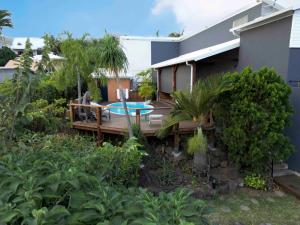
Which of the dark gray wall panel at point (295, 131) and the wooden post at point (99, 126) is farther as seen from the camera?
the wooden post at point (99, 126)

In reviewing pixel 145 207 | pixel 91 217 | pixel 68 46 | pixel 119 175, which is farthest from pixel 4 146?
pixel 68 46

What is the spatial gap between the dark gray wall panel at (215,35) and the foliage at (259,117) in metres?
7.38

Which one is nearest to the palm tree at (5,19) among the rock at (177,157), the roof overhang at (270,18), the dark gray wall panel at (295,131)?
A: the rock at (177,157)

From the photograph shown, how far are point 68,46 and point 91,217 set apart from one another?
397 inches

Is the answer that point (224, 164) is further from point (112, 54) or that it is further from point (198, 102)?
point (112, 54)

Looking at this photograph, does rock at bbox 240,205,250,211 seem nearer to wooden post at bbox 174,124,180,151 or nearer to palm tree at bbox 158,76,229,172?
palm tree at bbox 158,76,229,172

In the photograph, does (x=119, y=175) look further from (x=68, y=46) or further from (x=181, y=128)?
(x=68, y=46)

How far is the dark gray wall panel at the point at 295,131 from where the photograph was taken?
6.76 meters

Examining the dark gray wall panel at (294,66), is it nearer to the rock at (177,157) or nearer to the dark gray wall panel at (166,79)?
the rock at (177,157)

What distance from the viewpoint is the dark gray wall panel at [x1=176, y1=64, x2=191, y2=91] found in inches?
441

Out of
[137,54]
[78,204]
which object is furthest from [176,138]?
[137,54]

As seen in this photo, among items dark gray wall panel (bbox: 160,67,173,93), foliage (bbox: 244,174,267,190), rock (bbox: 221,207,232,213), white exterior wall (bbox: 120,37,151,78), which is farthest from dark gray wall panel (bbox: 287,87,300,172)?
white exterior wall (bbox: 120,37,151,78)

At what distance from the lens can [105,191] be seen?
1.75m

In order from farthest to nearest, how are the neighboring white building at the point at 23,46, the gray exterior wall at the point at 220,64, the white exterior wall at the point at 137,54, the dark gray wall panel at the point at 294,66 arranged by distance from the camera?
the white exterior wall at the point at 137,54
the gray exterior wall at the point at 220,64
the dark gray wall panel at the point at 294,66
the neighboring white building at the point at 23,46
